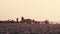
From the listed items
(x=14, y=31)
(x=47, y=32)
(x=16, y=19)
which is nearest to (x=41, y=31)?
(x=47, y=32)

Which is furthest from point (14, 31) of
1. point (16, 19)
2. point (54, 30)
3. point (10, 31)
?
point (16, 19)

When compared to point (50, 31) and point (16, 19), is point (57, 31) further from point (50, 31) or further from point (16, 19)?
point (16, 19)

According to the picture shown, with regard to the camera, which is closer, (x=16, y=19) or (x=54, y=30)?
(x=54, y=30)

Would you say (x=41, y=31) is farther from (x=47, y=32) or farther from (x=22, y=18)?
(x=22, y=18)

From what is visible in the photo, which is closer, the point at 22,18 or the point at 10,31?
the point at 10,31

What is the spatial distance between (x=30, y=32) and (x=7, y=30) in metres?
1.30

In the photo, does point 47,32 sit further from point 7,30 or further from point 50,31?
point 7,30

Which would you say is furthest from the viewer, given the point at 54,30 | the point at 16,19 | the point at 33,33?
the point at 16,19

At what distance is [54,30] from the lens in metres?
14.1

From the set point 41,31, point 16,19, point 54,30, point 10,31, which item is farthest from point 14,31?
point 16,19

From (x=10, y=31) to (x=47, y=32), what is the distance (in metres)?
1.99

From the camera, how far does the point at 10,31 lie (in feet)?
44.1

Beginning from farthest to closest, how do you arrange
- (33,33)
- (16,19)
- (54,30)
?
(16,19) → (54,30) → (33,33)

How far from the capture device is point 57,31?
548 inches
